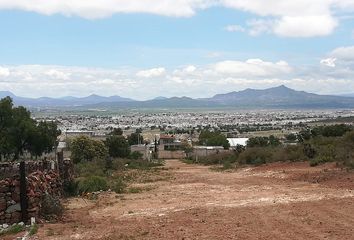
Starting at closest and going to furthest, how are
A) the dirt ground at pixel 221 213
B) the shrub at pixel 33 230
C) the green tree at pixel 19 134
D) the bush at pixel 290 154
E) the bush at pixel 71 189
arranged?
1. the dirt ground at pixel 221 213
2. the shrub at pixel 33 230
3. the bush at pixel 71 189
4. the bush at pixel 290 154
5. the green tree at pixel 19 134

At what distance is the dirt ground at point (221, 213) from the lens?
13.9 m

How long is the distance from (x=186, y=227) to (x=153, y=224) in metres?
1.25

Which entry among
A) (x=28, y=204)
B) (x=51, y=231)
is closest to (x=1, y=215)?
(x=28, y=204)

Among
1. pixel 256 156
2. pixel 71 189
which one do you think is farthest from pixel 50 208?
pixel 256 156

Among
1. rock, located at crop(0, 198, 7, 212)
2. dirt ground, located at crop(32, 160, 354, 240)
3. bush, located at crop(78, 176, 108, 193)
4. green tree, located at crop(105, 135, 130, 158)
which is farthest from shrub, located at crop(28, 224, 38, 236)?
green tree, located at crop(105, 135, 130, 158)

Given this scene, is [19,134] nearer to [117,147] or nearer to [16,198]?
[117,147]

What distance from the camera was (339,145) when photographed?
40.4 meters

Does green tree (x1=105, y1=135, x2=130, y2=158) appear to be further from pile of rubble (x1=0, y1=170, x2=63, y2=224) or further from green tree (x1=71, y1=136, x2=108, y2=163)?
pile of rubble (x1=0, y1=170, x2=63, y2=224)

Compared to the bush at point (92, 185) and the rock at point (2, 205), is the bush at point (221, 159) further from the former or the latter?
the rock at point (2, 205)

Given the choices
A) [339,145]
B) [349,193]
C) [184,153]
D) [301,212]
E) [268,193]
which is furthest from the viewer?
[184,153]

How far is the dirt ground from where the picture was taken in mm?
13930

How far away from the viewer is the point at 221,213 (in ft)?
56.4

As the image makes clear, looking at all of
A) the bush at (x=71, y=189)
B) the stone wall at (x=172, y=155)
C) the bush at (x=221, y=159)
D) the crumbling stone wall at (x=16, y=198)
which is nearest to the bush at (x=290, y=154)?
the bush at (x=221, y=159)

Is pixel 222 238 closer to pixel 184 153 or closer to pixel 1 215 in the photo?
pixel 1 215
